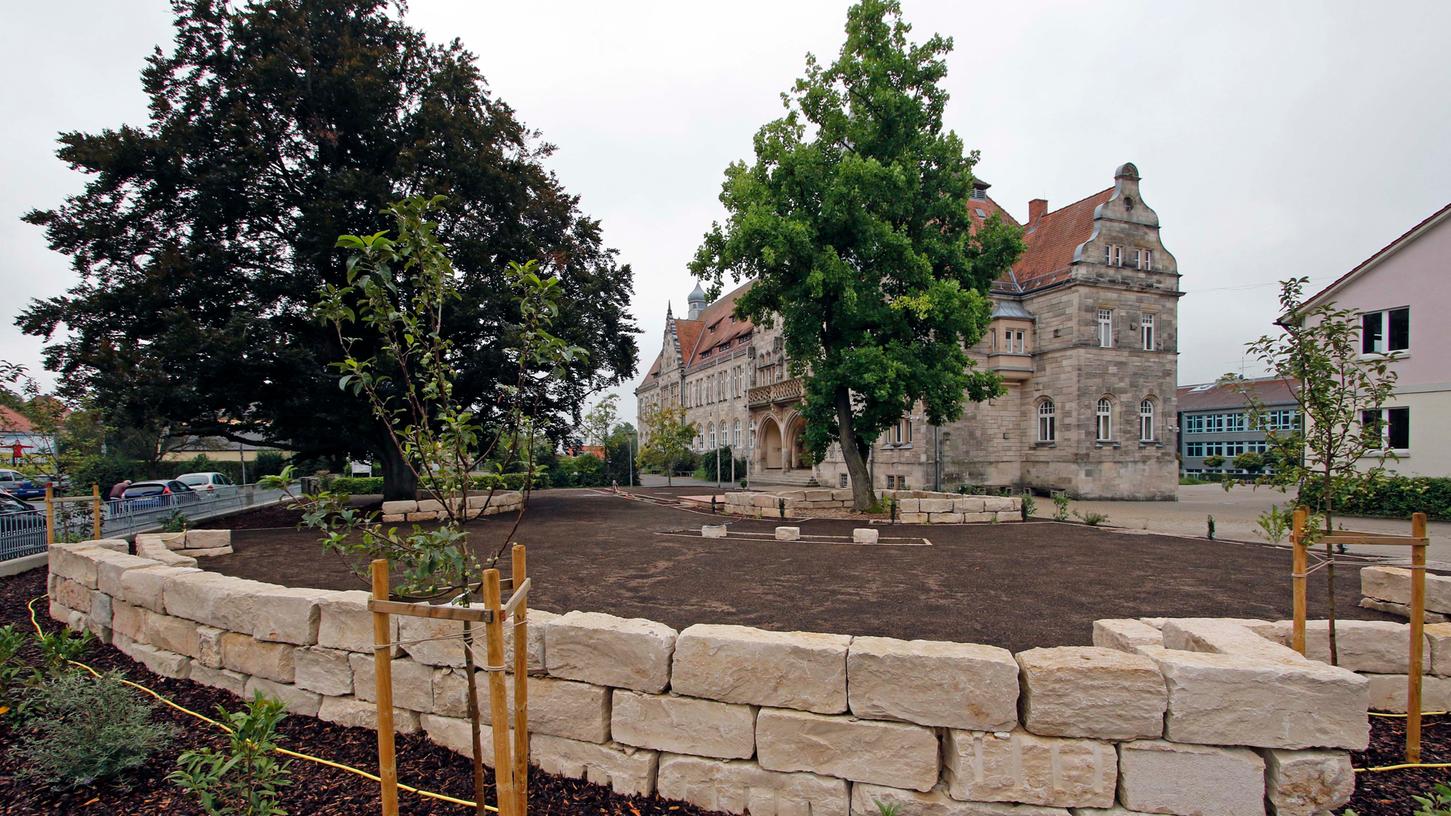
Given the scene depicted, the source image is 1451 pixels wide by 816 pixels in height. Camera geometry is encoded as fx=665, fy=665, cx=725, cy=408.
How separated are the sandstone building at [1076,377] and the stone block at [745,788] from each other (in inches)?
1082

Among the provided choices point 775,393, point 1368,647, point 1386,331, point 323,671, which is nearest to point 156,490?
point 323,671

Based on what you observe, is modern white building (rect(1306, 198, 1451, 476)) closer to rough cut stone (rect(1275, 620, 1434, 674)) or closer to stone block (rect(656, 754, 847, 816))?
rough cut stone (rect(1275, 620, 1434, 674))

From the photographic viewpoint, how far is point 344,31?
1839 cm

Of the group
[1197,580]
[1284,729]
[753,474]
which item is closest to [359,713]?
[1284,729]

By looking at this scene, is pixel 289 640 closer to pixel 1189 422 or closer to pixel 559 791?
pixel 559 791

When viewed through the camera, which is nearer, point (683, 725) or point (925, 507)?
point (683, 725)

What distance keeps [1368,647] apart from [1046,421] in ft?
95.2

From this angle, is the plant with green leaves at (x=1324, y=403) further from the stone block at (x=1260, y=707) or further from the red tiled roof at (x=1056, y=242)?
the red tiled roof at (x=1056, y=242)

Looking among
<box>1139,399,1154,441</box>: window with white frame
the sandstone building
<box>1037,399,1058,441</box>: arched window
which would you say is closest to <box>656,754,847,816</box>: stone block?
the sandstone building

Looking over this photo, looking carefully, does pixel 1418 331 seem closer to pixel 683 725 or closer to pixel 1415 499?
pixel 1415 499

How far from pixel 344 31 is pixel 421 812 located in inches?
837

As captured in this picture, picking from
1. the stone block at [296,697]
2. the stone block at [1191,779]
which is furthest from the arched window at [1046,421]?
the stone block at [296,697]

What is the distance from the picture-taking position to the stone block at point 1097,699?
3.44 meters

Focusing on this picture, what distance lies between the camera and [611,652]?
4039mm
